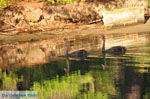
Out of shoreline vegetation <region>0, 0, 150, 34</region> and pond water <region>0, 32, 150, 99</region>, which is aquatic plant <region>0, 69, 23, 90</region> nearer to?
pond water <region>0, 32, 150, 99</region>

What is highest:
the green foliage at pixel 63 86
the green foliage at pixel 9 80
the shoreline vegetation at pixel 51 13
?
the shoreline vegetation at pixel 51 13

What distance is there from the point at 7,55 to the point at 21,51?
1.89 meters

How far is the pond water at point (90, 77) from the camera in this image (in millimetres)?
27438

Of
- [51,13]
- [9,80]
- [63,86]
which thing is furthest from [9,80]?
[51,13]

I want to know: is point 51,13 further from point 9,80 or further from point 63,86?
point 63,86

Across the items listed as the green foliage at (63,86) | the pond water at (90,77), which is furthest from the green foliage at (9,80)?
the green foliage at (63,86)

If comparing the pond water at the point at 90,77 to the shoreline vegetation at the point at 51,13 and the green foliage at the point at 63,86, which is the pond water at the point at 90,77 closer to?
the green foliage at the point at 63,86

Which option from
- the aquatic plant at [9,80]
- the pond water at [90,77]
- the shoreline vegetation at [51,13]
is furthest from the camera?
the shoreline vegetation at [51,13]

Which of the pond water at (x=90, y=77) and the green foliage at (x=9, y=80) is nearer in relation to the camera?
the pond water at (x=90, y=77)

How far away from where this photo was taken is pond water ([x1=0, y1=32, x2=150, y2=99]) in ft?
90.0

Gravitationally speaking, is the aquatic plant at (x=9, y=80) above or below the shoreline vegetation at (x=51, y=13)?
below

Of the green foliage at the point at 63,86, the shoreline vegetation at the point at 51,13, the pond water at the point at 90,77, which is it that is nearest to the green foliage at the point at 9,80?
the pond water at the point at 90,77

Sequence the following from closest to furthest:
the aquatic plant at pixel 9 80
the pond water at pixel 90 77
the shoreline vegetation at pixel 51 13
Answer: the pond water at pixel 90 77 → the aquatic plant at pixel 9 80 → the shoreline vegetation at pixel 51 13

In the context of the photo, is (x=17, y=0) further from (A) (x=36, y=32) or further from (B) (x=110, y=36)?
(B) (x=110, y=36)
